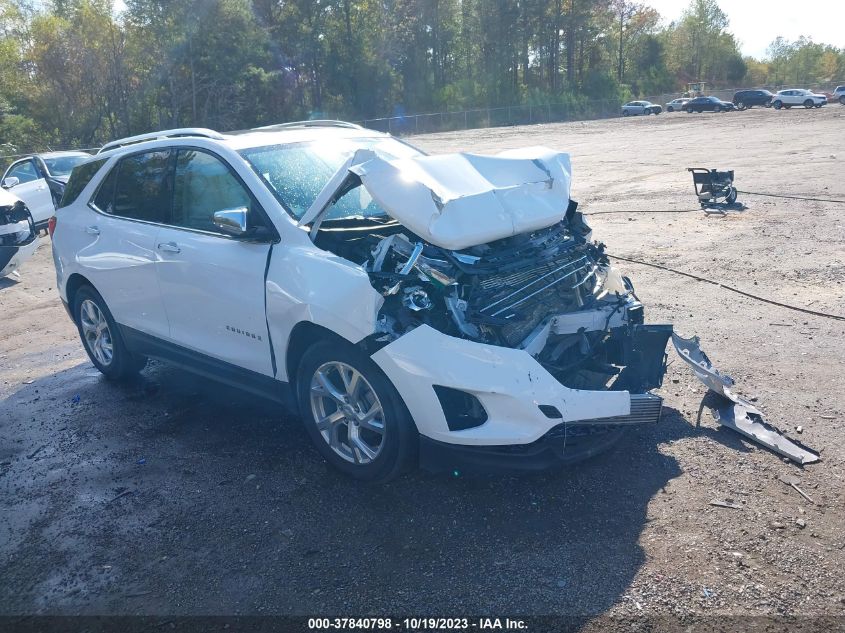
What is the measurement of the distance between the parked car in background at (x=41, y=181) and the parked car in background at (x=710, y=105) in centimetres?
5263

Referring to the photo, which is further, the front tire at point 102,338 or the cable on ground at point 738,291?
the cable on ground at point 738,291

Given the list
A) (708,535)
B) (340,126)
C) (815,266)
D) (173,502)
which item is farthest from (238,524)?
(815,266)

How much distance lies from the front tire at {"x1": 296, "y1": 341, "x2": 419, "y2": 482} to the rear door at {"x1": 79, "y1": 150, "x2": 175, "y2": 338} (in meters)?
1.63

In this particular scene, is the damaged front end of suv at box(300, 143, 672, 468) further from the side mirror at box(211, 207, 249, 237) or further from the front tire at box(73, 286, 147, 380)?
the front tire at box(73, 286, 147, 380)

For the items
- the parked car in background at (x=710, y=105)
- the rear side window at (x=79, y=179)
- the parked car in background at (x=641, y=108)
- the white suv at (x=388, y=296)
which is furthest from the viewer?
the parked car in background at (x=641, y=108)

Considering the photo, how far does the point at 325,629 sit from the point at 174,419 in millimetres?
2738

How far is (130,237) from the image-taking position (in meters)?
5.45

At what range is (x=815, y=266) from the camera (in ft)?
27.6

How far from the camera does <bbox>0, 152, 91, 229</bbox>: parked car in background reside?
48.1 feet

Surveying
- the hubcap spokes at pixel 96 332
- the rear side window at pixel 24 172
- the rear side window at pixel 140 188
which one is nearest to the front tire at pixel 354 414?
the rear side window at pixel 140 188

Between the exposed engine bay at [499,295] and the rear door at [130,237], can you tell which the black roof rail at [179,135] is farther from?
the exposed engine bay at [499,295]

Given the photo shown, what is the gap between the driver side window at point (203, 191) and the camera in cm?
472

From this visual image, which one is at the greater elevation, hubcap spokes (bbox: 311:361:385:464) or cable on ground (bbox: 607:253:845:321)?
hubcap spokes (bbox: 311:361:385:464)

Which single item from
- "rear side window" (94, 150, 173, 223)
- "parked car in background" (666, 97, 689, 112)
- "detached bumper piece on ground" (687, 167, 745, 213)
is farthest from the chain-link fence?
"rear side window" (94, 150, 173, 223)
